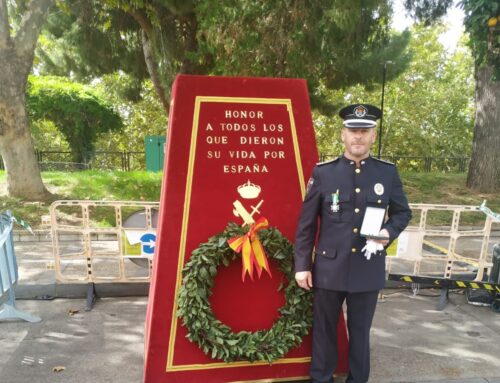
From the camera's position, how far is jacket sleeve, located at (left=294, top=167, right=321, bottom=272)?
2.55m

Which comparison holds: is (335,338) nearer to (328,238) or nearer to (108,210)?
(328,238)

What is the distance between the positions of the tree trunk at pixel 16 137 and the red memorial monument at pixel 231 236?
665 cm

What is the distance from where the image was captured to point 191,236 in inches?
108

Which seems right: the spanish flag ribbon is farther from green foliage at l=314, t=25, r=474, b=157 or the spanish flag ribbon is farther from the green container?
green foliage at l=314, t=25, r=474, b=157

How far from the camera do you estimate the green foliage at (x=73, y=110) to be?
15305mm

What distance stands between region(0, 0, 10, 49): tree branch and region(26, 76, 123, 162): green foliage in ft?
26.3

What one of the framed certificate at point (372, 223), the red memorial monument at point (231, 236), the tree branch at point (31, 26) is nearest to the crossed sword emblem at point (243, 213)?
the red memorial monument at point (231, 236)

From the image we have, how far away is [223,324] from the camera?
275 cm

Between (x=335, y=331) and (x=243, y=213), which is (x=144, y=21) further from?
(x=335, y=331)

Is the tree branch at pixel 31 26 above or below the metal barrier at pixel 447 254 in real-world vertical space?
above

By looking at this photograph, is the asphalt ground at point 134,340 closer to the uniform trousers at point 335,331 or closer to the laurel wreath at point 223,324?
the uniform trousers at point 335,331

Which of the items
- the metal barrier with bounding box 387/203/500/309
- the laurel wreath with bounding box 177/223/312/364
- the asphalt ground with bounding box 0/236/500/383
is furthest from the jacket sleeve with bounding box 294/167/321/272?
the metal barrier with bounding box 387/203/500/309

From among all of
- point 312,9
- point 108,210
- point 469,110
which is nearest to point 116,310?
point 108,210

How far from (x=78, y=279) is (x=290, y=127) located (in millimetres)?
3080
